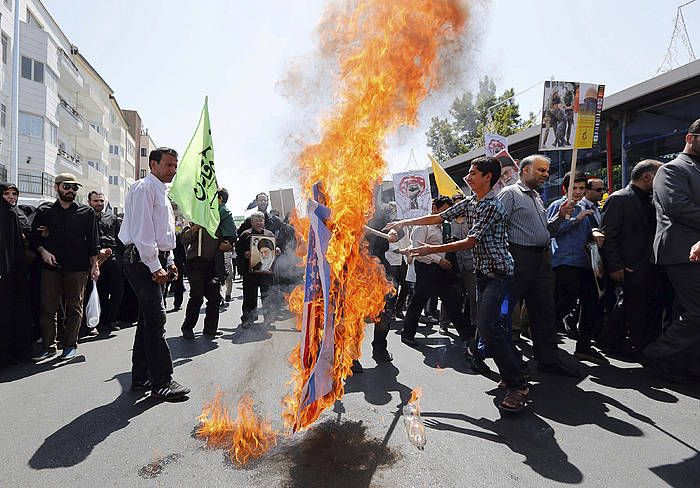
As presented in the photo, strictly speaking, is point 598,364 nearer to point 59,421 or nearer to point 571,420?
point 571,420

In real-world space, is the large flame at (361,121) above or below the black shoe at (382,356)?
above

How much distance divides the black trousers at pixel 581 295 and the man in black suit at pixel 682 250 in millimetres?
983

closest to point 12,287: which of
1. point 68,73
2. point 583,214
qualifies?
point 583,214

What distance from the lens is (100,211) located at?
7.68 meters

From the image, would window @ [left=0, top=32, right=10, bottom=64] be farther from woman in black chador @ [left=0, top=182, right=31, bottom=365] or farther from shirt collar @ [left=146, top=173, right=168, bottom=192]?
shirt collar @ [left=146, top=173, right=168, bottom=192]

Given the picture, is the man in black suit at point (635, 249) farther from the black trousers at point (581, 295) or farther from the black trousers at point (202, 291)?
the black trousers at point (202, 291)

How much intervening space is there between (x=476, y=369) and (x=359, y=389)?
1505mm

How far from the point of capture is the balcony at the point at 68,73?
1389 inches

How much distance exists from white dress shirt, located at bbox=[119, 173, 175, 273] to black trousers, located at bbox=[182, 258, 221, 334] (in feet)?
9.73

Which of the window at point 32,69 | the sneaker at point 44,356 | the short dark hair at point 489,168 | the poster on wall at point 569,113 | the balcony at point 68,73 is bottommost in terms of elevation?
the sneaker at point 44,356

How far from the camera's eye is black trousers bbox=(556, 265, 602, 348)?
5.81m

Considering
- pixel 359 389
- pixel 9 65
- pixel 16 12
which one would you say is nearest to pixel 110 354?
pixel 359 389

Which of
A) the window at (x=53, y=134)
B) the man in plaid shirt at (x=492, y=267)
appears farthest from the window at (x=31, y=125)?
the man in plaid shirt at (x=492, y=267)

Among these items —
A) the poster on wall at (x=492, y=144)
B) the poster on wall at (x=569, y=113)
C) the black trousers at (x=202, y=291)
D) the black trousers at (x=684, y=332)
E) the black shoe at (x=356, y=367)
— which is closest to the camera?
the black trousers at (x=684, y=332)
